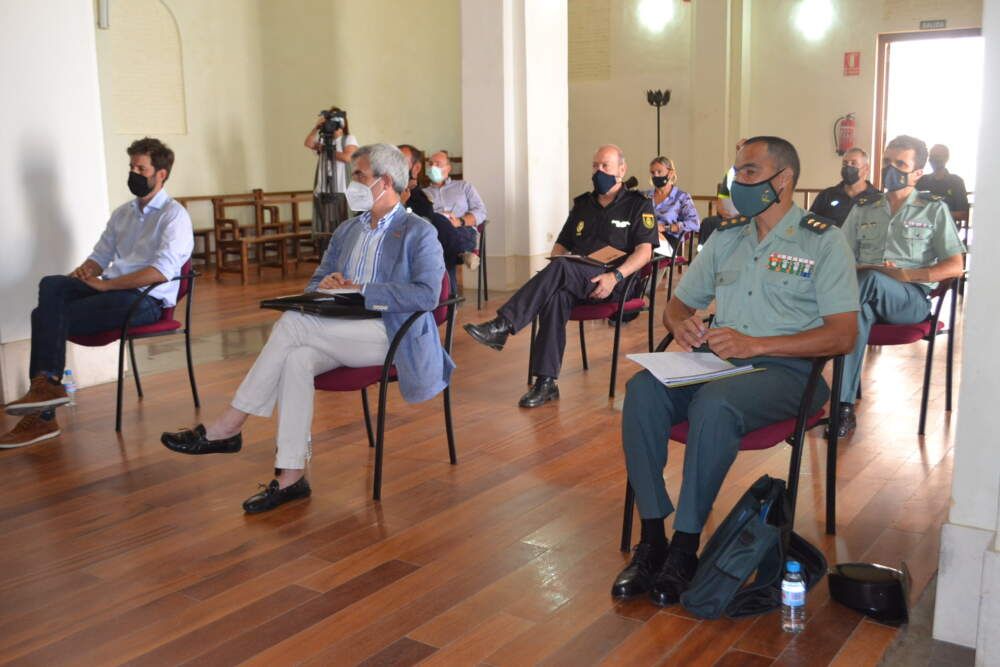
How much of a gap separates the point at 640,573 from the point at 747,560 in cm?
33

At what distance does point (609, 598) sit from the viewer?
2.79m

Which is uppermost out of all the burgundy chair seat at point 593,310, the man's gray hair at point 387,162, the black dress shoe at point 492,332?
the man's gray hair at point 387,162

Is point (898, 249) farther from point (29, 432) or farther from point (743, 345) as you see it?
point (29, 432)

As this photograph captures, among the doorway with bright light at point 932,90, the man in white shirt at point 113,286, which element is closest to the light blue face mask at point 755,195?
the man in white shirt at point 113,286

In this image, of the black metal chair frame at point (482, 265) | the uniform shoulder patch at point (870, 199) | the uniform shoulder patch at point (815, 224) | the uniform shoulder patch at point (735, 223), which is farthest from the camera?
the black metal chair frame at point (482, 265)

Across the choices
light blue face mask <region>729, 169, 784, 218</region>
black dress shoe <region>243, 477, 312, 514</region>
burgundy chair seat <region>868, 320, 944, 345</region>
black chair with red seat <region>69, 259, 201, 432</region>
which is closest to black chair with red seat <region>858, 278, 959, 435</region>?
burgundy chair seat <region>868, 320, 944, 345</region>

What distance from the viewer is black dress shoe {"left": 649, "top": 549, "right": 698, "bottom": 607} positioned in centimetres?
273

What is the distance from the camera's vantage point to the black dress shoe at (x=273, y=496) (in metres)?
3.51

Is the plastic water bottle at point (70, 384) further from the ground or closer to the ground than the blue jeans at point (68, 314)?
closer to the ground

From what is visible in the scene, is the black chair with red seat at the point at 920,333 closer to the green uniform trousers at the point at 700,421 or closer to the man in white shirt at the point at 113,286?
the green uniform trousers at the point at 700,421

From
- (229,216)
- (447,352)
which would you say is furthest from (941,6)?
(447,352)

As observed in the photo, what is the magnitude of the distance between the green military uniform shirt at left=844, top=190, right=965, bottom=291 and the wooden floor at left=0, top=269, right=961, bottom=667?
0.71 meters

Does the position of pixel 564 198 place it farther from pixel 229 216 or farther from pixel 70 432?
pixel 70 432

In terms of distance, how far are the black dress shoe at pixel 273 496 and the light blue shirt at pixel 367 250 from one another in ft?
2.50
